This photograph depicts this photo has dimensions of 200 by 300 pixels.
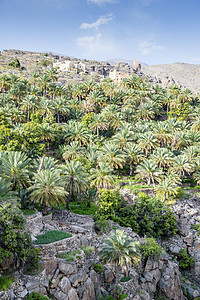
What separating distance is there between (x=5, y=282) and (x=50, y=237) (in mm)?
6567

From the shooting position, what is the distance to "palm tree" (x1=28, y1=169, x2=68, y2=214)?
95.5ft

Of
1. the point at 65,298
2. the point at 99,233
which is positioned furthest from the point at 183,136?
the point at 65,298

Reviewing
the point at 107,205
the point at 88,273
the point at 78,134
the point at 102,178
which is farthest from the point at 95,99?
the point at 88,273

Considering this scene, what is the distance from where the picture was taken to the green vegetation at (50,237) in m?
22.7

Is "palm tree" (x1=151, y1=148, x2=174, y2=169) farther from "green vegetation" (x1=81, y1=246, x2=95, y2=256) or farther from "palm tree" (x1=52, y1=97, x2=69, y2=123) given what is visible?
"green vegetation" (x1=81, y1=246, x2=95, y2=256)

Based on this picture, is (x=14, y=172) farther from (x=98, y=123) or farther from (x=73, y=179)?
(x=98, y=123)

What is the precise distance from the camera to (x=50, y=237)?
2359 centimetres

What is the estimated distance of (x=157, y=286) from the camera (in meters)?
30.8

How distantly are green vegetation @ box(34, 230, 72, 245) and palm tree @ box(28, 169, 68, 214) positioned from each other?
504 centimetres

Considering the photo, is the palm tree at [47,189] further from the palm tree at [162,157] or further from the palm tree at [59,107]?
the palm tree at [59,107]

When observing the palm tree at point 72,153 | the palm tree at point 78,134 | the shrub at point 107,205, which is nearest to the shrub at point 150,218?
the shrub at point 107,205

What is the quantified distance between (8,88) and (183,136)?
167 ft

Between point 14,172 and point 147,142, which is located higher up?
point 14,172

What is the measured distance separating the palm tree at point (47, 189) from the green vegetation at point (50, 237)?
5.04 meters
